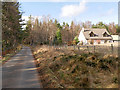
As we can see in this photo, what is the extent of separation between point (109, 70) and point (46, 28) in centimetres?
4101

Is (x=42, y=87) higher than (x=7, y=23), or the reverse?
(x=7, y=23)

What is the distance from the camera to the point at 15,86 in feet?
26.1

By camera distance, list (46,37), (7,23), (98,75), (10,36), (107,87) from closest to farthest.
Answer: (107,87) < (98,75) < (7,23) < (10,36) < (46,37)

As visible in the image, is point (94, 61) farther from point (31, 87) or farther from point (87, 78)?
point (31, 87)

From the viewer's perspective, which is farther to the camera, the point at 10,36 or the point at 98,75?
the point at 10,36

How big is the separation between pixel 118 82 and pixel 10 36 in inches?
1077

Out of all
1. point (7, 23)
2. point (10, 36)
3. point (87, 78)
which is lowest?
point (87, 78)

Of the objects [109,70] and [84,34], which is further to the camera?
[84,34]

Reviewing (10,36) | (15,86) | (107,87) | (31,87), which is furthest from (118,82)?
(10,36)

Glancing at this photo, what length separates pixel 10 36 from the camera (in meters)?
29.8

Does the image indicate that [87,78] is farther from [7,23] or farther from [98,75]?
[7,23]

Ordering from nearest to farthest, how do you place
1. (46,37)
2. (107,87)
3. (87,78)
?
(107,87) → (87,78) → (46,37)

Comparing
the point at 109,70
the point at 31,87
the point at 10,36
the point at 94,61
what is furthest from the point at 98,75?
the point at 10,36

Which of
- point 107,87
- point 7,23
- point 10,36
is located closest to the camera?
point 107,87
